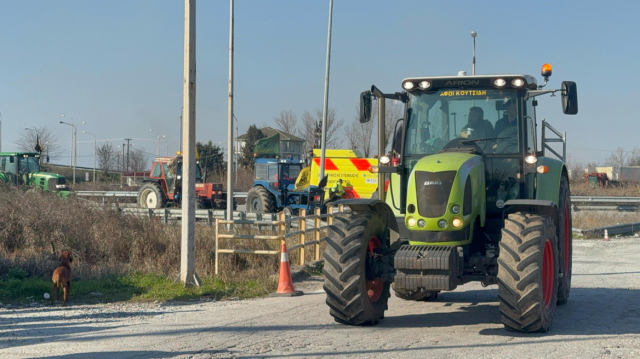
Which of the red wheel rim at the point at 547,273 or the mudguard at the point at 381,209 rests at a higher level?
the mudguard at the point at 381,209

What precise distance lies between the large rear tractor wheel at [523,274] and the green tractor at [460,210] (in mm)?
11

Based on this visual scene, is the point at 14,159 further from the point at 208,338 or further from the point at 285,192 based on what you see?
the point at 208,338

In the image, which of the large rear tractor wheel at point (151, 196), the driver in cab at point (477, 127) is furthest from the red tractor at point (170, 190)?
the driver in cab at point (477, 127)

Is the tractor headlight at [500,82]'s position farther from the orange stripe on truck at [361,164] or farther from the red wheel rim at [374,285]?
the orange stripe on truck at [361,164]

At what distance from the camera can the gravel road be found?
6.74 metres

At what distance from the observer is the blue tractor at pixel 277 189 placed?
26797 mm

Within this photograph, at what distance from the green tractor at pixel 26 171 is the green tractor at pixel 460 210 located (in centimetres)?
2066

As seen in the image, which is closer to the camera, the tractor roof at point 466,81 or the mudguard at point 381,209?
the mudguard at point 381,209

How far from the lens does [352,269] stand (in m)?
7.54

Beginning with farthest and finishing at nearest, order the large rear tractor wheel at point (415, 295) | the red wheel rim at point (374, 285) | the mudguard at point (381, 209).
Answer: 1. the large rear tractor wheel at point (415, 295)
2. the red wheel rim at point (374, 285)
3. the mudguard at point (381, 209)

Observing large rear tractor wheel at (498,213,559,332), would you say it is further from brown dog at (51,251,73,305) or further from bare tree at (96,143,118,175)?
bare tree at (96,143,118,175)

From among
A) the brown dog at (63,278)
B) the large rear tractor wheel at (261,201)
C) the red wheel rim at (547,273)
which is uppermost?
the large rear tractor wheel at (261,201)

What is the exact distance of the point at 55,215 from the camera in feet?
45.7

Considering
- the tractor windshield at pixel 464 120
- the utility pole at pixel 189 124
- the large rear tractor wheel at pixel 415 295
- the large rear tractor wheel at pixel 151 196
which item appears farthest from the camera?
the large rear tractor wheel at pixel 151 196
